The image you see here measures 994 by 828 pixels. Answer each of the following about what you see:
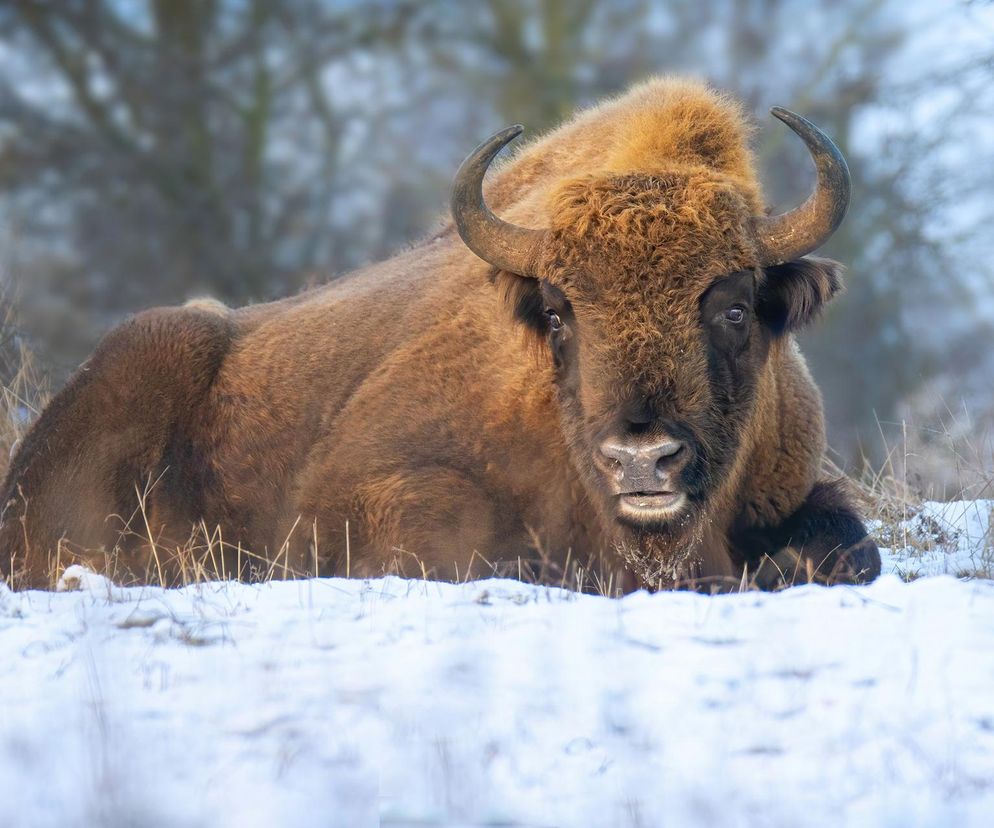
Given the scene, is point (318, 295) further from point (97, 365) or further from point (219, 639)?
point (219, 639)

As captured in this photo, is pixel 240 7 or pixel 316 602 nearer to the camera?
pixel 316 602

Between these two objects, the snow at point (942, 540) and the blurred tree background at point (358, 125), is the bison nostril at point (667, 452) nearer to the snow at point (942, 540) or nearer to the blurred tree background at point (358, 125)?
the snow at point (942, 540)

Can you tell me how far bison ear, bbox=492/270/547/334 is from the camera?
19.7 feet

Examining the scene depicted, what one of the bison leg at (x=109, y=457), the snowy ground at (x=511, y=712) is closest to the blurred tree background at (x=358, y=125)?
the bison leg at (x=109, y=457)

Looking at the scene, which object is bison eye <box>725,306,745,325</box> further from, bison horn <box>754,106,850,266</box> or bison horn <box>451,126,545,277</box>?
bison horn <box>451,126,545,277</box>

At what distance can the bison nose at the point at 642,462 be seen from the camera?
16.5 ft

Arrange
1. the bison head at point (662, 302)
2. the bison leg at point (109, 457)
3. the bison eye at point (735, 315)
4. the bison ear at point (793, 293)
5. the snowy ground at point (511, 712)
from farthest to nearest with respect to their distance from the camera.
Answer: the bison leg at point (109, 457), the bison ear at point (793, 293), the bison eye at point (735, 315), the bison head at point (662, 302), the snowy ground at point (511, 712)

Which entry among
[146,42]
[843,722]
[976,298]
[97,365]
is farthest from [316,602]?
[146,42]

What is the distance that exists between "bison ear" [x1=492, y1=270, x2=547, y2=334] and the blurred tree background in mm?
14853

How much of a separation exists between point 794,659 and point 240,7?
2104cm

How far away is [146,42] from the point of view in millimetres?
22000

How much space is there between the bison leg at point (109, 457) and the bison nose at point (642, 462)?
9.44 ft

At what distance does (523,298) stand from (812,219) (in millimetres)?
1287

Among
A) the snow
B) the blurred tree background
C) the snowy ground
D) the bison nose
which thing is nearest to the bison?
the bison nose
